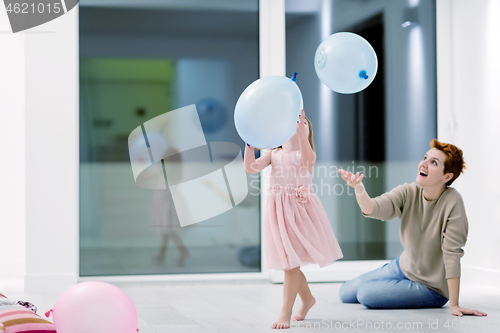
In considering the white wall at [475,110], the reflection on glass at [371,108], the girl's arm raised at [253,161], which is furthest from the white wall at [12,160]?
the white wall at [475,110]

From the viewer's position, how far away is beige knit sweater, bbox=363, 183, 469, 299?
2.43 m

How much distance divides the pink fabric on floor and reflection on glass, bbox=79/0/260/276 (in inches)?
50.6

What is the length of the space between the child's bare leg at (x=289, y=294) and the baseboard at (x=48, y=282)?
62.7 inches

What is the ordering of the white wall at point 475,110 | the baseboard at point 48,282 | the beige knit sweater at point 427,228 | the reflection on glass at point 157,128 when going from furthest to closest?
the reflection on glass at point 157,128, the white wall at point 475,110, the baseboard at point 48,282, the beige knit sweater at point 427,228

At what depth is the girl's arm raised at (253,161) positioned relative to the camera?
2322mm

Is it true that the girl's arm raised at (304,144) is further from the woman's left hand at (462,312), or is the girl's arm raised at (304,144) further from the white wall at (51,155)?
the white wall at (51,155)

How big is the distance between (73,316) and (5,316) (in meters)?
0.23

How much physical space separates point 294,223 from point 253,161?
1.08 feet

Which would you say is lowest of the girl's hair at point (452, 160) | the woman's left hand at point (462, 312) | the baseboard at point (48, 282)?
the baseboard at point (48, 282)

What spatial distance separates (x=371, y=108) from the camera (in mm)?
3768

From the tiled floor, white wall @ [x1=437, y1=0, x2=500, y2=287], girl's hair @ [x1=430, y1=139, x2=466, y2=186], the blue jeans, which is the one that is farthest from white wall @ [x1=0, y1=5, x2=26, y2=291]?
white wall @ [x1=437, y1=0, x2=500, y2=287]

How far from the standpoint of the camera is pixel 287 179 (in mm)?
2334

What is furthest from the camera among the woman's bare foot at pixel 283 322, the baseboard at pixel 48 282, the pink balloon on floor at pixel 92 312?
the baseboard at pixel 48 282

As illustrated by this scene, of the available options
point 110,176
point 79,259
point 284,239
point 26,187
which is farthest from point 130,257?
point 284,239
